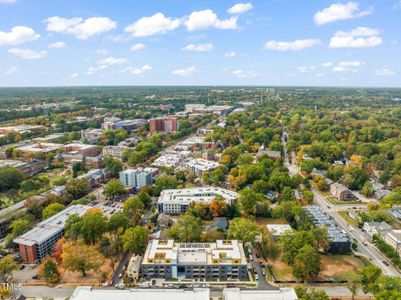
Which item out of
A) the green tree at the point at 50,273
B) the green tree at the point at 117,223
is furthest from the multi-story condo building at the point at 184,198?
the green tree at the point at 50,273

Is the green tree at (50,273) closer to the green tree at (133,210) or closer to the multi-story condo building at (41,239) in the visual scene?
the multi-story condo building at (41,239)

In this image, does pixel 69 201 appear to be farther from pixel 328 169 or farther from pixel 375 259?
pixel 328 169

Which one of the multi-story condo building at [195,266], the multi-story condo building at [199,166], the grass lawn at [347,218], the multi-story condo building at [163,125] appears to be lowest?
the grass lawn at [347,218]

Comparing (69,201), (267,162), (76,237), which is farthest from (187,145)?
(76,237)

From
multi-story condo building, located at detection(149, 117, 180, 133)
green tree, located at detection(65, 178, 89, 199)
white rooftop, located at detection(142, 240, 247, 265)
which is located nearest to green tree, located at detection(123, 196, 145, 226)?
white rooftop, located at detection(142, 240, 247, 265)

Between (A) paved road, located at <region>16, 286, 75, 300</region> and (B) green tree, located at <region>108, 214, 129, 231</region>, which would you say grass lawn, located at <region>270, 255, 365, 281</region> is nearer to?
(B) green tree, located at <region>108, 214, 129, 231</region>

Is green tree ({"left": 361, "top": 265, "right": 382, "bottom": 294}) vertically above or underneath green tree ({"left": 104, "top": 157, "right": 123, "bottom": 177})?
underneath
